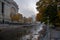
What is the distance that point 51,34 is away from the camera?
17844mm

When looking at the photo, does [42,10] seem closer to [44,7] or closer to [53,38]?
[44,7]

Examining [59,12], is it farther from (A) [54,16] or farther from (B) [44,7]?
(B) [44,7]

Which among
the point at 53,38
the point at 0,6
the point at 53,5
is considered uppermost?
the point at 0,6

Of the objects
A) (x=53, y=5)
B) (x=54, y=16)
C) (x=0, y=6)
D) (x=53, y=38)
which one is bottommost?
(x=53, y=38)

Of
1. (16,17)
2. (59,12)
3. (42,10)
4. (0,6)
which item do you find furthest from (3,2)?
(59,12)

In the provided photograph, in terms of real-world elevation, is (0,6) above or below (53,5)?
above

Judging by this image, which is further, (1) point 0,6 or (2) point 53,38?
(1) point 0,6

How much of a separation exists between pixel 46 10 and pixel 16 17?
71.1 meters

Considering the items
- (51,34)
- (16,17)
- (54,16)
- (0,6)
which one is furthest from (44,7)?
(16,17)

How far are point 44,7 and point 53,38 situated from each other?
928 cm

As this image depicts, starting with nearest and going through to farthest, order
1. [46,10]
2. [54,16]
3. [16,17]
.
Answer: [54,16], [46,10], [16,17]

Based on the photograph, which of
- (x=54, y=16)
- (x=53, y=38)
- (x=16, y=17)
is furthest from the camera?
(x=16, y=17)

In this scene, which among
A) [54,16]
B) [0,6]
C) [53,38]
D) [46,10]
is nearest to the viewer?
[53,38]

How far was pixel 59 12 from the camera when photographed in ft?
68.2
